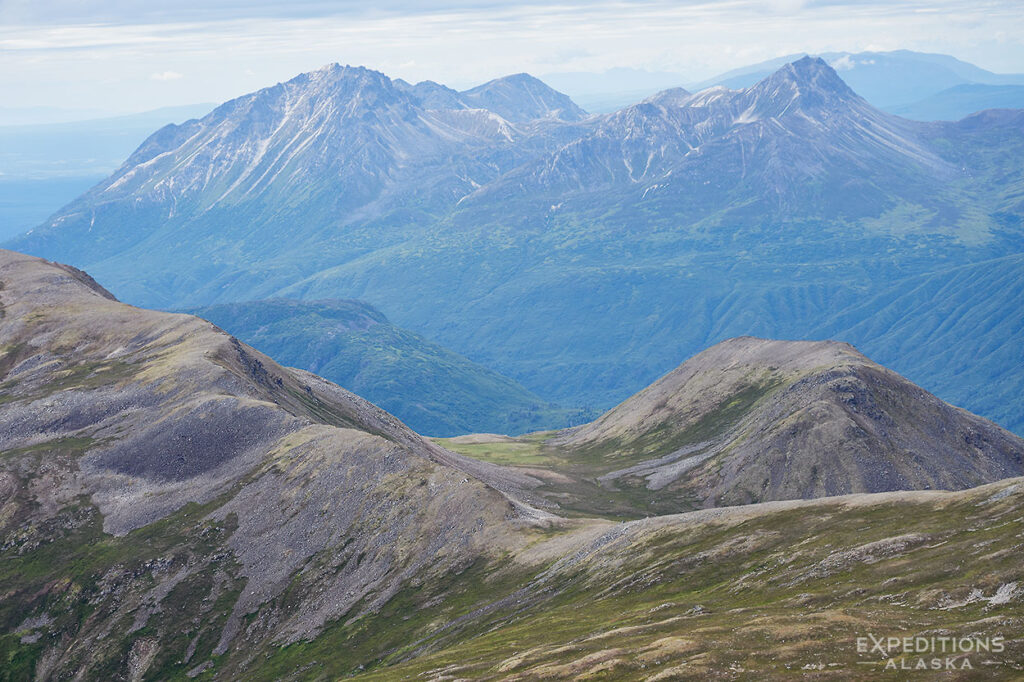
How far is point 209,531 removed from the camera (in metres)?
163

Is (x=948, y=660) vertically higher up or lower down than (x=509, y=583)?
higher up

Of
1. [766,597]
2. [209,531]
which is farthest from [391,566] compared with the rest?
[766,597]

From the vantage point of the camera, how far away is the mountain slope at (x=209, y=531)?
144 metres

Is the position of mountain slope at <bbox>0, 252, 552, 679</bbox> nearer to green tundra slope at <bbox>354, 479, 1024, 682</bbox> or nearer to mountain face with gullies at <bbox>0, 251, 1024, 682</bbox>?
mountain face with gullies at <bbox>0, 251, 1024, 682</bbox>

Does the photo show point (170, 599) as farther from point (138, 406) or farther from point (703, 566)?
point (703, 566)

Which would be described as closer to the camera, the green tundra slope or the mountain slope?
the green tundra slope

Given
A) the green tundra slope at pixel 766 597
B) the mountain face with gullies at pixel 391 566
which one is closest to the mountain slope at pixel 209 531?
the mountain face with gullies at pixel 391 566

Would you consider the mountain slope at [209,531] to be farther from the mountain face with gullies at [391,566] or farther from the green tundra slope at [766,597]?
the green tundra slope at [766,597]

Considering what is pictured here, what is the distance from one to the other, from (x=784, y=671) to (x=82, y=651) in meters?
117

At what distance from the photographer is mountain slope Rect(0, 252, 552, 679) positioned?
143750 mm

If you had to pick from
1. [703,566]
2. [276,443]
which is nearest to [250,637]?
[276,443]

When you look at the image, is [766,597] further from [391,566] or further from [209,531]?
[209,531]

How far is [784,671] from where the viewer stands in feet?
237

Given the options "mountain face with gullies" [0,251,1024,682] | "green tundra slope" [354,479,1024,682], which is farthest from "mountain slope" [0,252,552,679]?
"green tundra slope" [354,479,1024,682]
